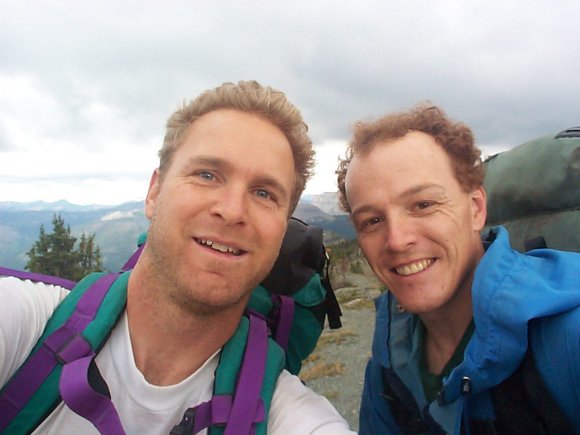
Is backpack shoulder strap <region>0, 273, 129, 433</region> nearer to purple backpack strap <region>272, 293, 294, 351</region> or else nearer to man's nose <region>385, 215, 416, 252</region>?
purple backpack strap <region>272, 293, 294, 351</region>

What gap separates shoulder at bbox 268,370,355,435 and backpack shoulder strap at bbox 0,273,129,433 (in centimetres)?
96

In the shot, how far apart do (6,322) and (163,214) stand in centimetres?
90

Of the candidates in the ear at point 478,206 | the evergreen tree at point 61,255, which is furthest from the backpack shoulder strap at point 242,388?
the evergreen tree at point 61,255

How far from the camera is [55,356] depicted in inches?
67.8

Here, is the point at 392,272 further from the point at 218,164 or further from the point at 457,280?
the point at 218,164

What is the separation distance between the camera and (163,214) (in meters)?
2.19

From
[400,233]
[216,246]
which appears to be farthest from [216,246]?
[400,233]

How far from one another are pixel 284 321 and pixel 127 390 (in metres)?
1.05

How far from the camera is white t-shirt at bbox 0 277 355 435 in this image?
1.70 meters

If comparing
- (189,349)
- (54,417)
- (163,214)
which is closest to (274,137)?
(163,214)

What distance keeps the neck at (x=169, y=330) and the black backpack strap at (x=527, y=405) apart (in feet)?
4.74

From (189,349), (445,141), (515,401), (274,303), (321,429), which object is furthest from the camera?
(274,303)

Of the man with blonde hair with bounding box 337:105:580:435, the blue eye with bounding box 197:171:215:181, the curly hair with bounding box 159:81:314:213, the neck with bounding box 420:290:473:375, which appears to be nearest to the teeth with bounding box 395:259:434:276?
the man with blonde hair with bounding box 337:105:580:435

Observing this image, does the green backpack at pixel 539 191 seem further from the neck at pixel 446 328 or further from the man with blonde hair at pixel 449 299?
the neck at pixel 446 328
